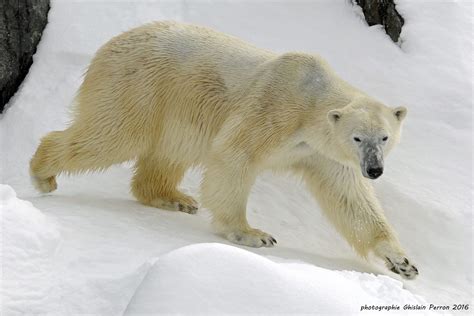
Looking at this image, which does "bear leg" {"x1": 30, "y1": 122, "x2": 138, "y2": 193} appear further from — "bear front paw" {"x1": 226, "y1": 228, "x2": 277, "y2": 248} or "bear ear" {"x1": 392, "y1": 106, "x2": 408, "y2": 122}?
"bear ear" {"x1": 392, "y1": 106, "x2": 408, "y2": 122}

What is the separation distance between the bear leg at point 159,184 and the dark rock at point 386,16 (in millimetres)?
3120

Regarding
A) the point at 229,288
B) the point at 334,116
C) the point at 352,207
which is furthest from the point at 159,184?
the point at 229,288

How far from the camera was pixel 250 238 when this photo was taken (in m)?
5.47

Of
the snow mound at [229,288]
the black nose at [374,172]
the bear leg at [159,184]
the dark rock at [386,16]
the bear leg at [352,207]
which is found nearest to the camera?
the snow mound at [229,288]

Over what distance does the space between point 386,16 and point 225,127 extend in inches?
132

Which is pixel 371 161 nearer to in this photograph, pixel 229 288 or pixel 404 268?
pixel 404 268

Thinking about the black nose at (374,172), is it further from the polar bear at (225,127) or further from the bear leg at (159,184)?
the bear leg at (159,184)

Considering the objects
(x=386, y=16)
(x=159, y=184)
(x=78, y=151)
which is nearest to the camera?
A: (x=78, y=151)

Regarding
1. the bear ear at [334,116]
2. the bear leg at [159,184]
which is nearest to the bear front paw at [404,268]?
the bear ear at [334,116]

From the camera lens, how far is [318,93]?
548 centimetres

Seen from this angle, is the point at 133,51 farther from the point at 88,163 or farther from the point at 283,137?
the point at 283,137

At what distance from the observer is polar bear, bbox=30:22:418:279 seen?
17.7 ft

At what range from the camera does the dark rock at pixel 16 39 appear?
24.8 feet

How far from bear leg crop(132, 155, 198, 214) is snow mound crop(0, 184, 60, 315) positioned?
2.00m
